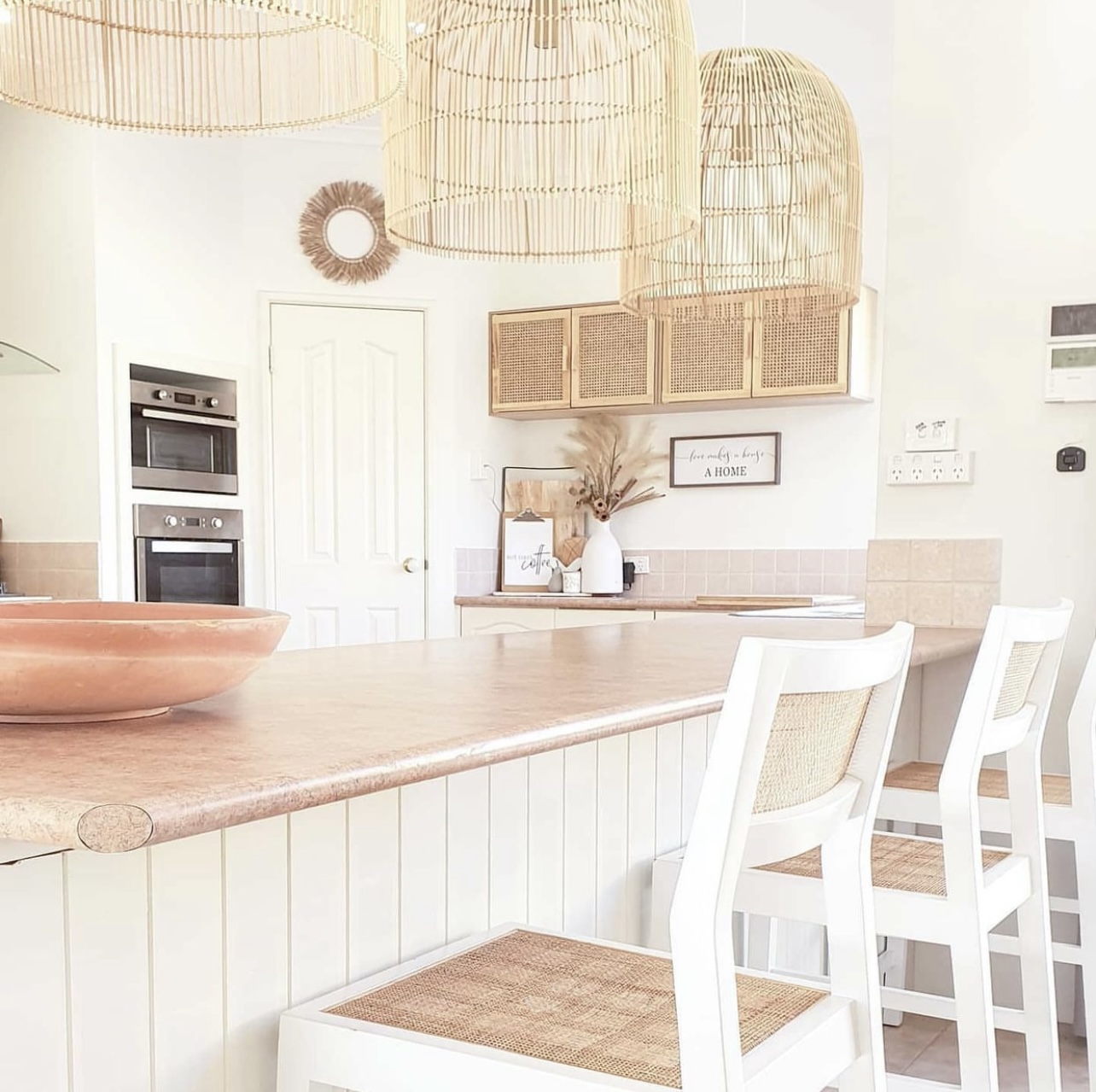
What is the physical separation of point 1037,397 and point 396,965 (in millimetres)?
2185

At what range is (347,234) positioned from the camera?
516cm

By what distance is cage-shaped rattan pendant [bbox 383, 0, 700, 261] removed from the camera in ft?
6.62

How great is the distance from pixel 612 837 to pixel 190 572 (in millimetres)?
3018

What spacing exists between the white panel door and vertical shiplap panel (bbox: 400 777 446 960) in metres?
3.52

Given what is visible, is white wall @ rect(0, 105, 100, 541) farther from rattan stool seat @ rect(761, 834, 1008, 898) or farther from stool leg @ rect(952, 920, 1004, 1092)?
stool leg @ rect(952, 920, 1004, 1092)

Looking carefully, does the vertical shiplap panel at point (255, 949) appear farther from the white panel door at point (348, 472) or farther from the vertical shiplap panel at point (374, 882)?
the white panel door at point (348, 472)

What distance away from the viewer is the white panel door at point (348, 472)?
5.13 meters

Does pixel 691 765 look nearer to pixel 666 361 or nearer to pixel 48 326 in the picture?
pixel 666 361

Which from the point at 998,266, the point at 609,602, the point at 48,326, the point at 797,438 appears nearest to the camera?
the point at 998,266

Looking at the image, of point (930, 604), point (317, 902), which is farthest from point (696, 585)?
point (317, 902)

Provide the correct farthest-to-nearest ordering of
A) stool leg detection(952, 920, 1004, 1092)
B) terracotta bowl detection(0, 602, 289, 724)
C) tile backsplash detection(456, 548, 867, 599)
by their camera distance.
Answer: tile backsplash detection(456, 548, 867, 599) < stool leg detection(952, 920, 1004, 1092) < terracotta bowl detection(0, 602, 289, 724)

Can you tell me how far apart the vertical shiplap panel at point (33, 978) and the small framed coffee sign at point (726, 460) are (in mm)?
4430

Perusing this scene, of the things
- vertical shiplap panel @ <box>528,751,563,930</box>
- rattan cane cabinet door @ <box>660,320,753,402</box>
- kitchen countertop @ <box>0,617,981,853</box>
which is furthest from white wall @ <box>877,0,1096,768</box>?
rattan cane cabinet door @ <box>660,320,753,402</box>

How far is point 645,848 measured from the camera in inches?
86.7
